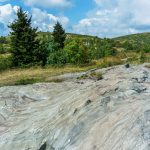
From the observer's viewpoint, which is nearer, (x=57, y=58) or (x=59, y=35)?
(x=57, y=58)

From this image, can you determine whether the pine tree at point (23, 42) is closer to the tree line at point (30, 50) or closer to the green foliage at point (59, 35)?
the tree line at point (30, 50)

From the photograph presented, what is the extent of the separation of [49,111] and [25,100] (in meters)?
6.44

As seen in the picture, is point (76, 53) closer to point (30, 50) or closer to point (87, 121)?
point (30, 50)

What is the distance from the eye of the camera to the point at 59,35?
8888 cm

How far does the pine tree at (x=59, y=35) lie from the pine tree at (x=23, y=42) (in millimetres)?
16651

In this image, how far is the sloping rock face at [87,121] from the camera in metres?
14.1

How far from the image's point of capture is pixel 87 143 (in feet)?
49.1

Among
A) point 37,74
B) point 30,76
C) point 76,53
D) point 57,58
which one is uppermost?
point 30,76

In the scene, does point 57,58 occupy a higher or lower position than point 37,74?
lower

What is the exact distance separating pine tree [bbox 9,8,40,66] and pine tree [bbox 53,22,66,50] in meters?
16.7

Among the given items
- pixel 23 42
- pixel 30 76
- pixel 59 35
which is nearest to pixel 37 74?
pixel 30 76

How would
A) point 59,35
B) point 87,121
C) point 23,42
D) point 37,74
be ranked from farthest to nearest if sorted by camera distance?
point 59,35 < point 23,42 < point 37,74 < point 87,121

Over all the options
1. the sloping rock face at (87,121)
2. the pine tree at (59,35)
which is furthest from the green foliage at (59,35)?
the sloping rock face at (87,121)

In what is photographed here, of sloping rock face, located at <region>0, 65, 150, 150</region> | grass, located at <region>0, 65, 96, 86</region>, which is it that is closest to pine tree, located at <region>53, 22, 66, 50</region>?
grass, located at <region>0, 65, 96, 86</region>
